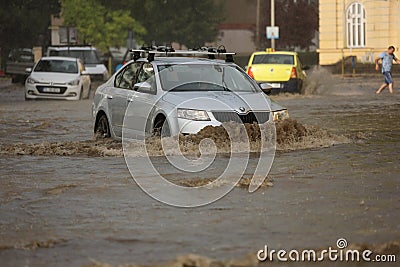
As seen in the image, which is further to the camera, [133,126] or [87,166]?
[133,126]

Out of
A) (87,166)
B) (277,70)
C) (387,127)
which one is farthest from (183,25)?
(87,166)

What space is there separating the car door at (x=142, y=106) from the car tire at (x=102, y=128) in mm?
927

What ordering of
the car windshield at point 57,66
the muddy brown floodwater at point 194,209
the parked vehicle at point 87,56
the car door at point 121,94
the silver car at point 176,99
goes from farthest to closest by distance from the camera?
1. the parked vehicle at point 87,56
2. the car windshield at point 57,66
3. the car door at point 121,94
4. the silver car at point 176,99
5. the muddy brown floodwater at point 194,209

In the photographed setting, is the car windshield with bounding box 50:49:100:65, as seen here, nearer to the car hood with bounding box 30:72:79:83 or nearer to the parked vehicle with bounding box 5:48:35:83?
the parked vehicle with bounding box 5:48:35:83

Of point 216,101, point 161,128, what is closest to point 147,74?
point 161,128

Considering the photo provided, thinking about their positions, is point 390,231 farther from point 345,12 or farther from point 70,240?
point 345,12

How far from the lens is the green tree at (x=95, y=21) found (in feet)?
223

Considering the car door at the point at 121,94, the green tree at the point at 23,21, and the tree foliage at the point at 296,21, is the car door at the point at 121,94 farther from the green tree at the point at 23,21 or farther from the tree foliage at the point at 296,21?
the tree foliage at the point at 296,21

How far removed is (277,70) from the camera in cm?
3428

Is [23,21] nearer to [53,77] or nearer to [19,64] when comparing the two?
[19,64]

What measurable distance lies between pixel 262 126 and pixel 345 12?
50547 mm

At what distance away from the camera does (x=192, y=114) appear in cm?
1520

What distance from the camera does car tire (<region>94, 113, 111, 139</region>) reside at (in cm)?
1706

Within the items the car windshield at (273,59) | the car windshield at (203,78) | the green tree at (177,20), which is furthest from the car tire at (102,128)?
the green tree at (177,20)
